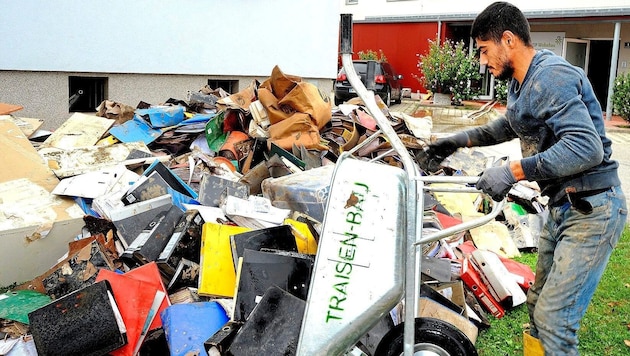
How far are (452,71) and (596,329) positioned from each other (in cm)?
1678

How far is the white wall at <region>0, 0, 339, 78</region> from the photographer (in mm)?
8531

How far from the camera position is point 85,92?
9.78 meters

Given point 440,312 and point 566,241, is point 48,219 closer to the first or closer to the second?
point 440,312

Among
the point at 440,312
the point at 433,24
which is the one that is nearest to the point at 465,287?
the point at 440,312

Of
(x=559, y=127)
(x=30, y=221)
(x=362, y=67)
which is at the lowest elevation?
(x=30, y=221)

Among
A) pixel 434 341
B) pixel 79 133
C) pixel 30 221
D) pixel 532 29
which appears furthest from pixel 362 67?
pixel 434 341

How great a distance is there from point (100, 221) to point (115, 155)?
1622 millimetres

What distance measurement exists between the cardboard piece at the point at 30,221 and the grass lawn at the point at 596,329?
10.8 feet

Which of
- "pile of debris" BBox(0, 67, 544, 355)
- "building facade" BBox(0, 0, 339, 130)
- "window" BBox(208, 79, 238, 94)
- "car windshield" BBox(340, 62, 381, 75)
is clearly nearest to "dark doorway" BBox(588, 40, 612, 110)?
"car windshield" BBox(340, 62, 381, 75)

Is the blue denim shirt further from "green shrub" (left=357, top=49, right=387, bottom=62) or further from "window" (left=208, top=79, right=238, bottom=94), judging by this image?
"green shrub" (left=357, top=49, right=387, bottom=62)

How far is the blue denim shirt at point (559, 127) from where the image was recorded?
2309mm

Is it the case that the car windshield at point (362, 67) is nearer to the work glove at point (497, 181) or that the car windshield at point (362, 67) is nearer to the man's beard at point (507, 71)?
the man's beard at point (507, 71)

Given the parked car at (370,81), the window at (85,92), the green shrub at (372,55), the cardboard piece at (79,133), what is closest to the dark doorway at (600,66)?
the green shrub at (372,55)

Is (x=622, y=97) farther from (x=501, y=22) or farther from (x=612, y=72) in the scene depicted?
(x=501, y=22)
